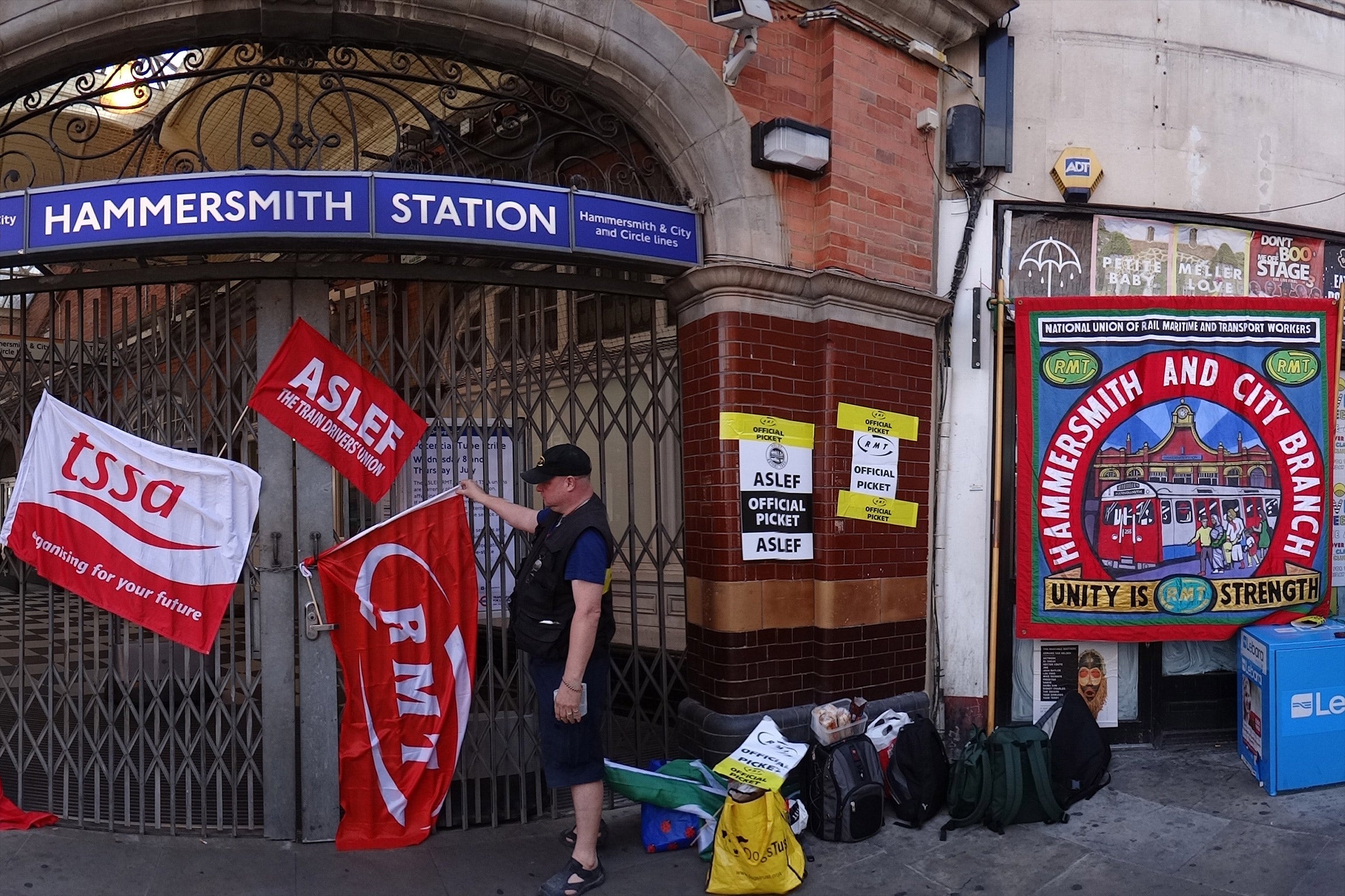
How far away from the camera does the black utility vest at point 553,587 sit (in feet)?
15.1

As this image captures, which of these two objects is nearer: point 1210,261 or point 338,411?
point 338,411

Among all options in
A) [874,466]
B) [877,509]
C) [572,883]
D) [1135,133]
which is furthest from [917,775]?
[1135,133]

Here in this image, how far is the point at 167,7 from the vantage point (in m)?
4.87

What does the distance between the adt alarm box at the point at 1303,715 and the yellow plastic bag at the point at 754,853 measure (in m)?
3.11

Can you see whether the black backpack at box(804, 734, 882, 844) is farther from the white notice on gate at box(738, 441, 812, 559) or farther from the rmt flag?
the rmt flag

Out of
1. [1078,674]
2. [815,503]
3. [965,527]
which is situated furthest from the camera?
[1078,674]

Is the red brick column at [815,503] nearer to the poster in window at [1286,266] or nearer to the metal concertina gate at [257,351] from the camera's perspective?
the metal concertina gate at [257,351]

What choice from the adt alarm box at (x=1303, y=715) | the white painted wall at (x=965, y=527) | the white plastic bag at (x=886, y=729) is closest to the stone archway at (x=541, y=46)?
the white painted wall at (x=965, y=527)

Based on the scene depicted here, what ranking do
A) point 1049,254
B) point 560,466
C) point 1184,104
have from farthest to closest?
point 1184,104
point 1049,254
point 560,466

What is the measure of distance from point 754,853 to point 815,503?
6.97ft

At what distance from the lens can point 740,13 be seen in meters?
5.23

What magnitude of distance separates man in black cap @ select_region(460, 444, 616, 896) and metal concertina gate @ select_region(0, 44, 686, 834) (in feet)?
2.23

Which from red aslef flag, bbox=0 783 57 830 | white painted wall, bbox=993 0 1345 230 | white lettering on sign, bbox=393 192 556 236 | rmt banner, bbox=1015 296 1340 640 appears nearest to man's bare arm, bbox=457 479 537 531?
white lettering on sign, bbox=393 192 556 236

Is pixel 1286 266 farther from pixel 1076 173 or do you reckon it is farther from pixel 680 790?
pixel 680 790
